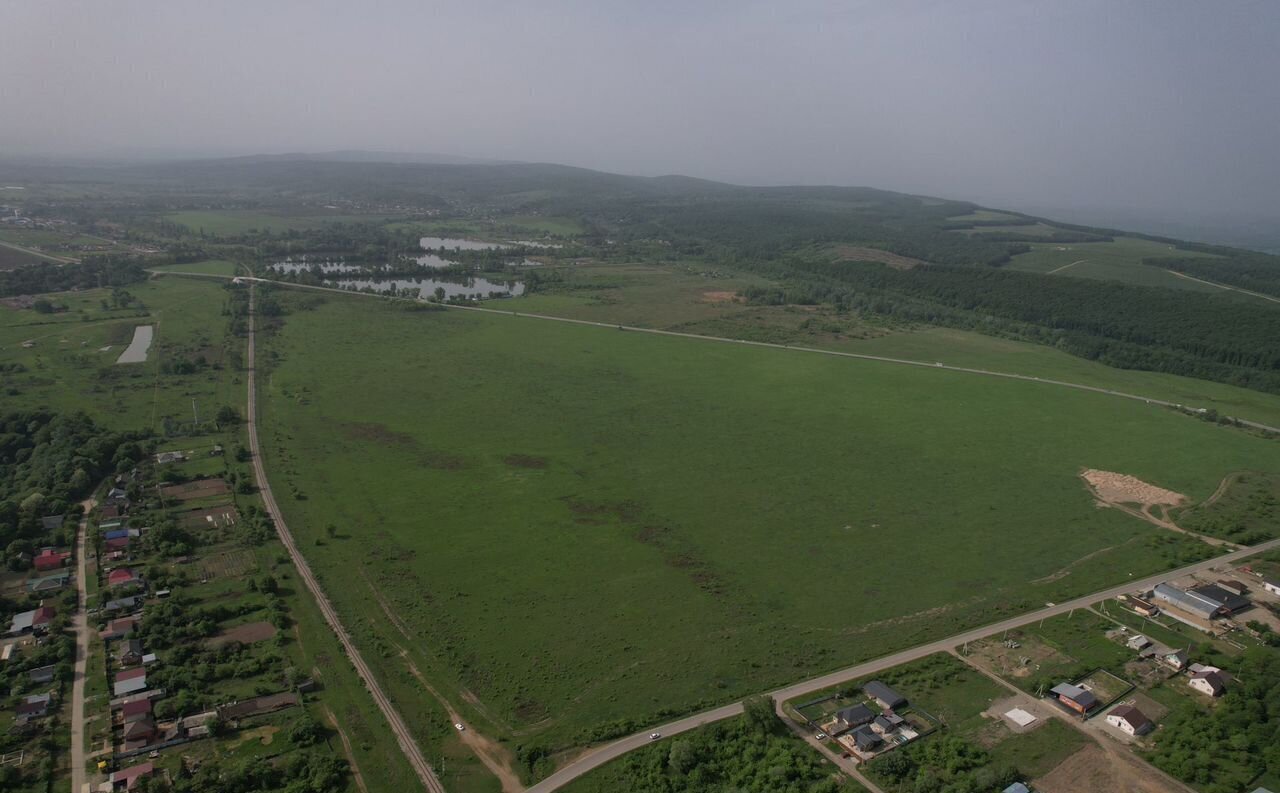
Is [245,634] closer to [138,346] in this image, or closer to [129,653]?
[129,653]

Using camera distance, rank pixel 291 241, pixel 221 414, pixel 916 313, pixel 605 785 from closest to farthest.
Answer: pixel 605 785 → pixel 221 414 → pixel 916 313 → pixel 291 241

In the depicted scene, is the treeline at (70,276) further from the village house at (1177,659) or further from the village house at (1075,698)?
the village house at (1177,659)

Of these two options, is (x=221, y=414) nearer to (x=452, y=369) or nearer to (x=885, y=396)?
(x=452, y=369)

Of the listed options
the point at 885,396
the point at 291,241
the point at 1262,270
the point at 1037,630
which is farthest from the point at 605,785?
the point at 1262,270

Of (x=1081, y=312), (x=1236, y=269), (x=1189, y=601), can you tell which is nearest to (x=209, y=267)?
(x=1189, y=601)

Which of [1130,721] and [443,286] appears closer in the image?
[1130,721]
